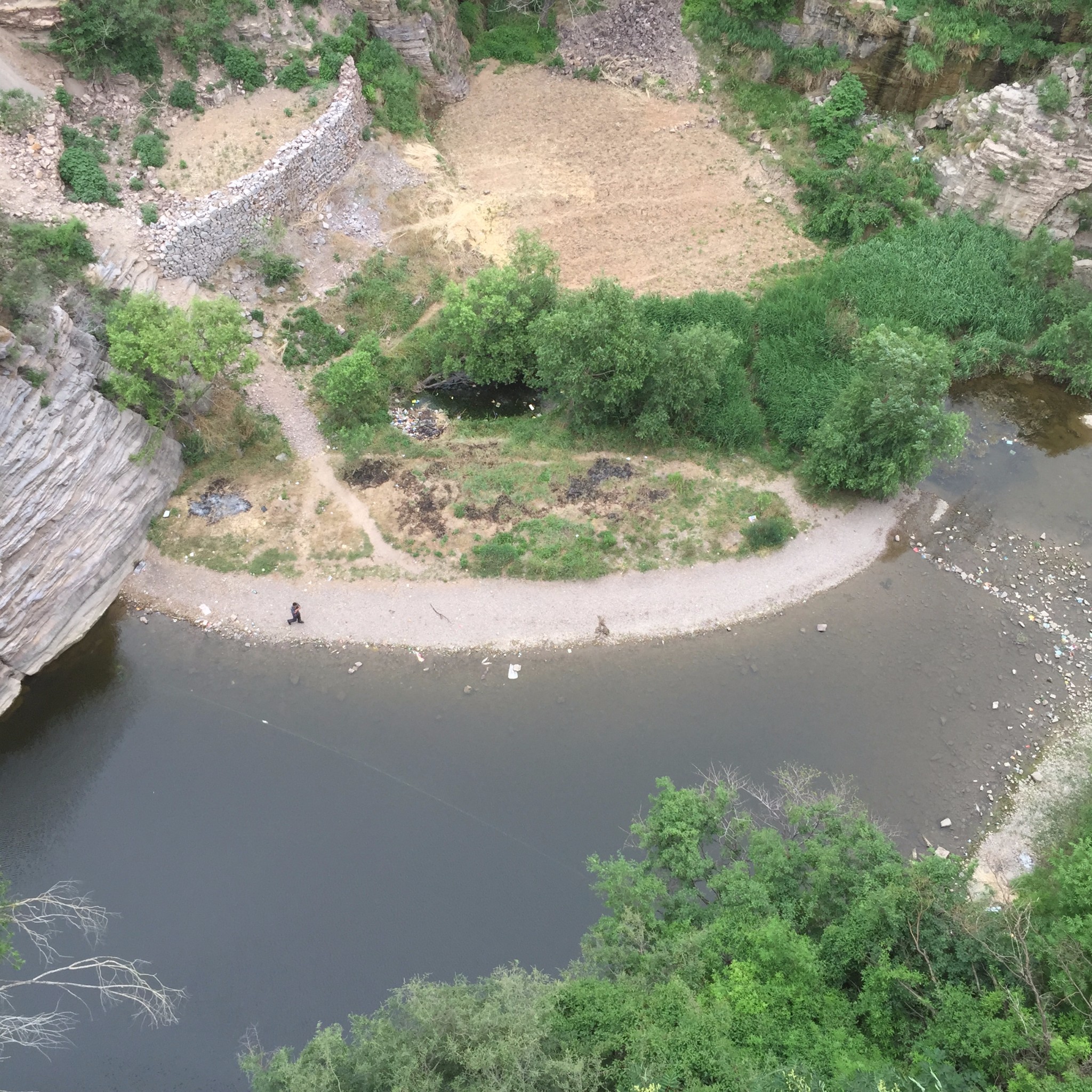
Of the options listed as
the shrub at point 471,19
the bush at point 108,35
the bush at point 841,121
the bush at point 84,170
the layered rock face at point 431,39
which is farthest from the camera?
the shrub at point 471,19

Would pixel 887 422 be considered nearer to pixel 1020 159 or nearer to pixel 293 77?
pixel 1020 159

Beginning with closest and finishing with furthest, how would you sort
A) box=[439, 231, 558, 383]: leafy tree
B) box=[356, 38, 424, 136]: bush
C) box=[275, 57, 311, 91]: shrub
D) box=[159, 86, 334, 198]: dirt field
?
box=[439, 231, 558, 383]: leafy tree → box=[159, 86, 334, 198]: dirt field → box=[275, 57, 311, 91]: shrub → box=[356, 38, 424, 136]: bush

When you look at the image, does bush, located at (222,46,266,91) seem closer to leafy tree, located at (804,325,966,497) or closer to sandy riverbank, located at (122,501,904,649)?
sandy riverbank, located at (122,501,904,649)

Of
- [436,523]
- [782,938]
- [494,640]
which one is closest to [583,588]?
[494,640]

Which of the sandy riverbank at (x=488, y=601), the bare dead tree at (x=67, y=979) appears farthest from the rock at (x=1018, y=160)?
the bare dead tree at (x=67, y=979)

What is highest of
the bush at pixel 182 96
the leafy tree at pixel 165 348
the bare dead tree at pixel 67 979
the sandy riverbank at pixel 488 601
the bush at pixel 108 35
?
the bush at pixel 108 35

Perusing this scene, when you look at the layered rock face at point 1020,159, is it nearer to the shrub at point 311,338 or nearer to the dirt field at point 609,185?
the dirt field at point 609,185

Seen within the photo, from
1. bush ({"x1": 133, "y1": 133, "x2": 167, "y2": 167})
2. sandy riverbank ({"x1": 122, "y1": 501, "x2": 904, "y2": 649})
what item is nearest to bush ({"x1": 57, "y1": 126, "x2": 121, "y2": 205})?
bush ({"x1": 133, "y1": 133, "x2": 167, "y2": 167})
